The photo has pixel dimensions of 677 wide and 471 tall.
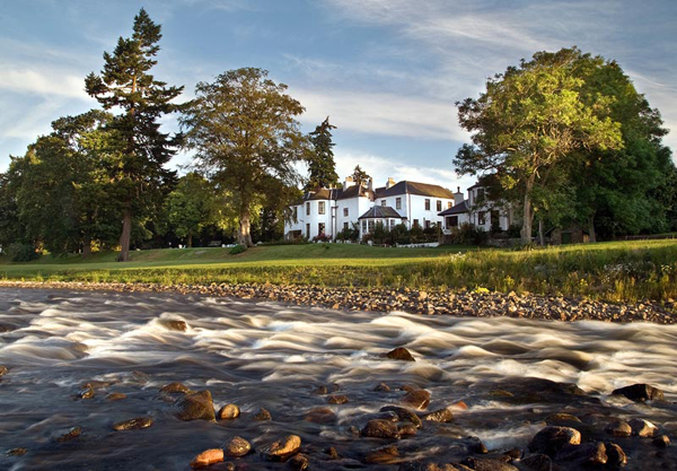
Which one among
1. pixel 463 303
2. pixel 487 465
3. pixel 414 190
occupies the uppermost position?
pixel 414 190

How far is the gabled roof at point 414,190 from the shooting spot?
218ft

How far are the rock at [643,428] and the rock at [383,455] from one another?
78.0 inches

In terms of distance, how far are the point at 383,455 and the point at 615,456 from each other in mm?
1605

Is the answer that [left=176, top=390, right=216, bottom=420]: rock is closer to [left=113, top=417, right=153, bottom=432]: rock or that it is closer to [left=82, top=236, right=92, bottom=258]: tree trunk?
[left=113, top=417, right=153, bottom=432]: rock

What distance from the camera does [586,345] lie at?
7715 millimetres

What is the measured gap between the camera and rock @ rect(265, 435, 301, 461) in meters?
3.42

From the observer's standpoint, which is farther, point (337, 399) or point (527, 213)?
point (527, 213)

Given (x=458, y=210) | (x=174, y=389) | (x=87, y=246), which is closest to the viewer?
(x=174, y=389)

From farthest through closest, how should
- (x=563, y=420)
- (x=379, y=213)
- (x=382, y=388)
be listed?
1. (x=379, y=213)
2. (x=382, y=388)
3. (x=563, y=420)

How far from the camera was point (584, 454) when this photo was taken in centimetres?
340

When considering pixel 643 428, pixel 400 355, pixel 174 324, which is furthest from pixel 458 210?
pixel 643 428

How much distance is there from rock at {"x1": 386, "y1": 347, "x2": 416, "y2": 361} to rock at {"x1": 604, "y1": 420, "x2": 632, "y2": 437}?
10.0 feet

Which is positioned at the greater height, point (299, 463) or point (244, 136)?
point (244, 136)

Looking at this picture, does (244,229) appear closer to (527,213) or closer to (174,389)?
(527,213)
